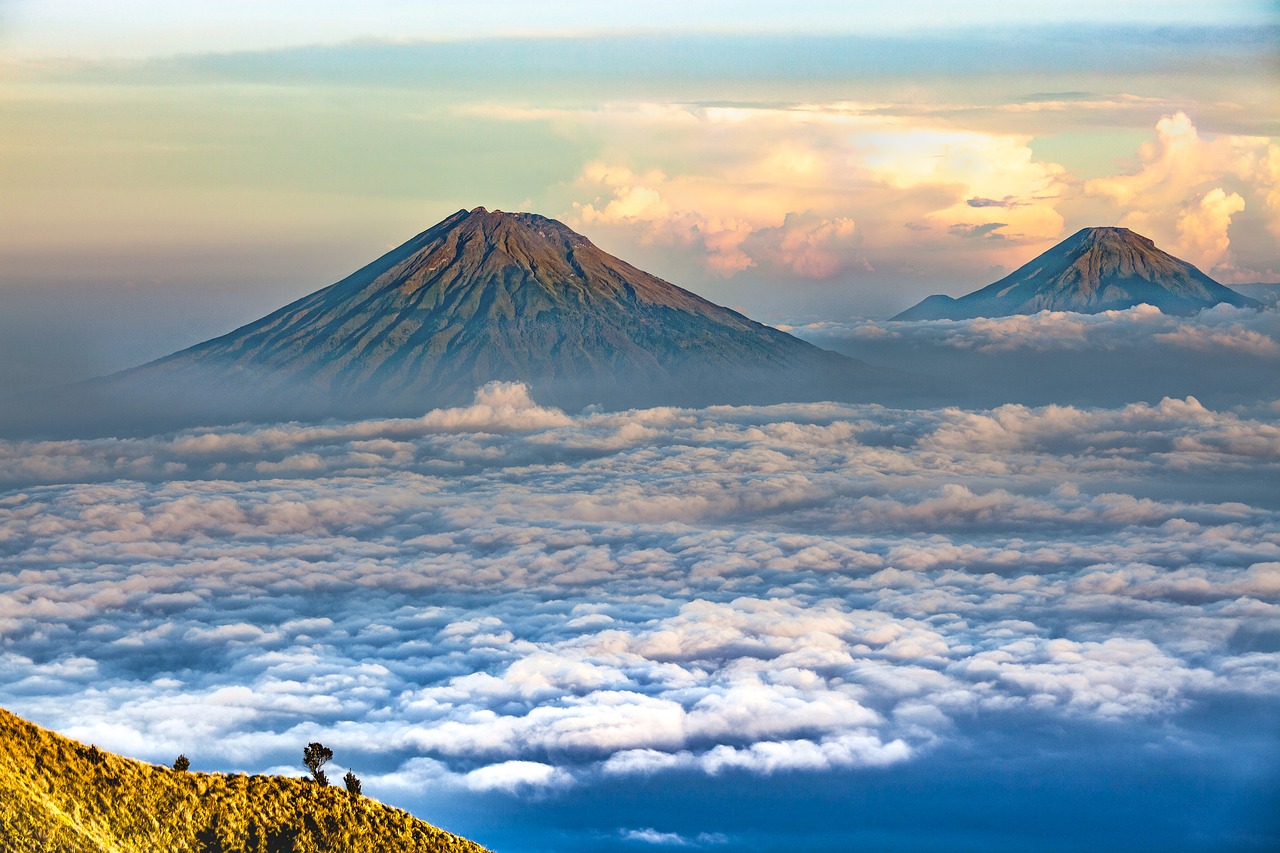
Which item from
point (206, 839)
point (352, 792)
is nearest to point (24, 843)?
point (206, 839)

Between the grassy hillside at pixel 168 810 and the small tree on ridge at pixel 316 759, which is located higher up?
the small tree on ridge at pixel 316 759

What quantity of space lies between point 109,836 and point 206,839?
525 centimetres

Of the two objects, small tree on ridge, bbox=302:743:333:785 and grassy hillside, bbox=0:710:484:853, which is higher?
small tree on ridge, bbox=302:743:333:785

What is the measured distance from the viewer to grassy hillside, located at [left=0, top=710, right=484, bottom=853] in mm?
64000

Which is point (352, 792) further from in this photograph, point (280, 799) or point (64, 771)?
point (64, 771)

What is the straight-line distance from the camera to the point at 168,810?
6988cm

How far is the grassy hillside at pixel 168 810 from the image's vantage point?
64000 millimetres

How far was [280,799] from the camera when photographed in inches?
2899

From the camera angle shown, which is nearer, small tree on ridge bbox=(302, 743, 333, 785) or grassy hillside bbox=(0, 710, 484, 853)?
grassy hillside bbox=(0, 710, 484, 853)

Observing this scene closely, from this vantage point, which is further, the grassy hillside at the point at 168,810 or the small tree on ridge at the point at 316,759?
the small tree on ridge at the point at 316,759

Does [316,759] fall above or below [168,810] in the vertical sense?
above

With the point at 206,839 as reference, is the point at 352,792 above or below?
above

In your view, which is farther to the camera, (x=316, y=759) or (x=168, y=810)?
(x=316, y=759)

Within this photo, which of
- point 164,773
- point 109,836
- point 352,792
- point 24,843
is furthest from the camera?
point 352,792
